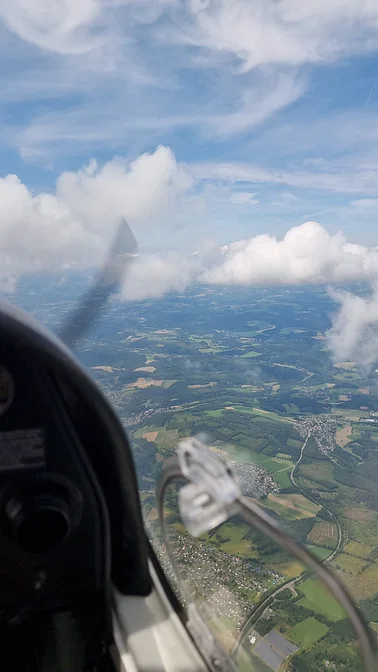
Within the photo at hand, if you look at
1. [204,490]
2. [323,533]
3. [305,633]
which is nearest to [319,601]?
[305,633]

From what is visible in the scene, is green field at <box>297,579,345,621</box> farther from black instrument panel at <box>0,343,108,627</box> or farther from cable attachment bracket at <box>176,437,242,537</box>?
black instrument panel at <box>0,343,108,627</box>

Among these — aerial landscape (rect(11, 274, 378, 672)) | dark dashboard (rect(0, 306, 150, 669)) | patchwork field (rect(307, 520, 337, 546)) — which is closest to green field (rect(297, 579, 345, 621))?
aerial landscape (rect(11, 274, 378, 672))

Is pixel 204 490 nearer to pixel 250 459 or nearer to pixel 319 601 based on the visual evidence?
pixel 319 601

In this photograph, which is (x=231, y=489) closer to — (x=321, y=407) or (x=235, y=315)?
(x=321, y=407)

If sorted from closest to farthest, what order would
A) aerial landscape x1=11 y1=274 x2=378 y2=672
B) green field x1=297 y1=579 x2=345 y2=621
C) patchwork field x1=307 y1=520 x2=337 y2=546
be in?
green field x1=297 y1=579 x2=345 y2=621 → aerial landscape x1=11 y1=274 x2=378 y2=672 → patchwork field x1=307 y1=520 x2=337 y2=546

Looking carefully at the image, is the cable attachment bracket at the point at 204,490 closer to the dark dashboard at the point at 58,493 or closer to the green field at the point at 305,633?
the dark dashboard at the point at 58,493

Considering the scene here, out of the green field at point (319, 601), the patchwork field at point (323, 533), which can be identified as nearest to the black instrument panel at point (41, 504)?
the green field at point (319, 601)

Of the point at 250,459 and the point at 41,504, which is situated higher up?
the point at 41,504
